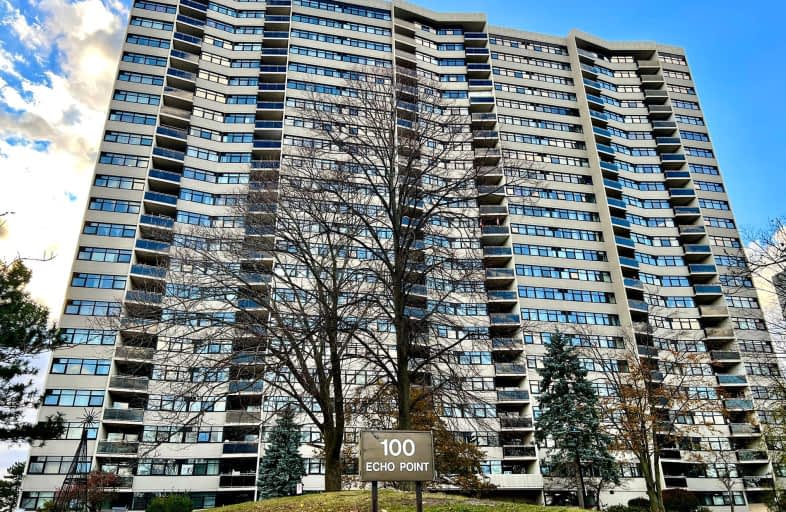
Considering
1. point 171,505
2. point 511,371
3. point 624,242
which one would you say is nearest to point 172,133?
point 171,505

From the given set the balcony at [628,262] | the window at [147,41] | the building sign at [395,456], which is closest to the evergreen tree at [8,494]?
the building sign at [395,456]

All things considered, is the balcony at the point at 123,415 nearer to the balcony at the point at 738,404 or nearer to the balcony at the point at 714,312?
the balcony at the point at 738,404

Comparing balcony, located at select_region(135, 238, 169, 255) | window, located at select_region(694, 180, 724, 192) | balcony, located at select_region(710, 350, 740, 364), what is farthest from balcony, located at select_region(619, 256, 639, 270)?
balcony, located at select_region(135, 238, 169, 255)

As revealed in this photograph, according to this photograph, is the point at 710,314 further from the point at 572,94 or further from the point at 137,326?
the point at 137,326

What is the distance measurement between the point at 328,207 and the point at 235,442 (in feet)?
112

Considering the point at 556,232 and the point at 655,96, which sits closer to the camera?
the point at 556,232

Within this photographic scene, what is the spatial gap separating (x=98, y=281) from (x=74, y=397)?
10.2 metres

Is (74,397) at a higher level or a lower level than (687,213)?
lower

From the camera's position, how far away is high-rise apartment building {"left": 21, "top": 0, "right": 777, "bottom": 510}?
44.5 m

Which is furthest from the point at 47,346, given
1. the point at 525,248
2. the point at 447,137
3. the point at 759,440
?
the point at 759,440

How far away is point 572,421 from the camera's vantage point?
37.3m

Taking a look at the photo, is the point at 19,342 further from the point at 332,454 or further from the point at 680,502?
the point at 680,502

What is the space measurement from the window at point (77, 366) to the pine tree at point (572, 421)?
36098mm

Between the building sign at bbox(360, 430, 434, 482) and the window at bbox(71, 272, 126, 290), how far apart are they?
4522cm
